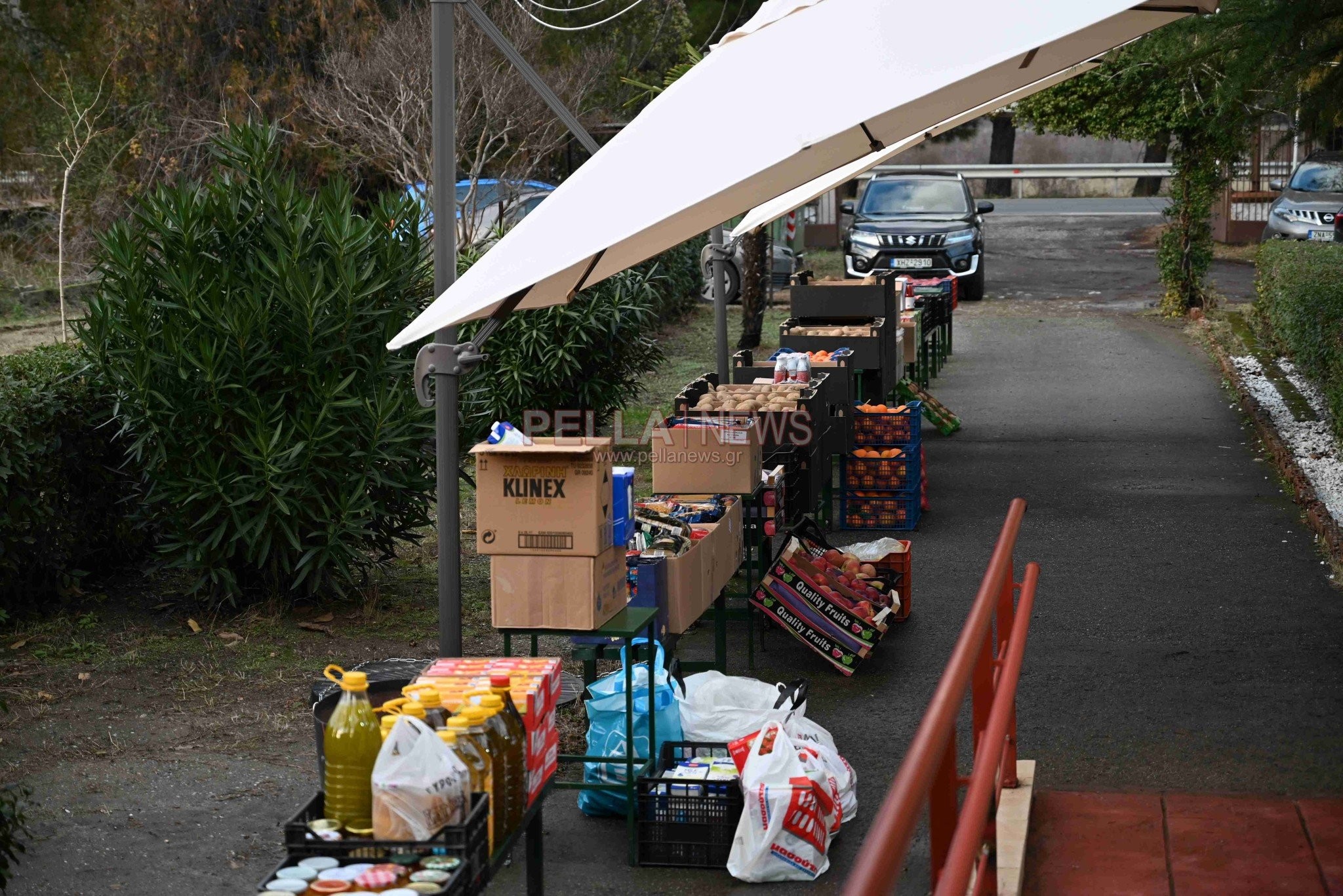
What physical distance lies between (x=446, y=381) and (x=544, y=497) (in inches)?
24.3

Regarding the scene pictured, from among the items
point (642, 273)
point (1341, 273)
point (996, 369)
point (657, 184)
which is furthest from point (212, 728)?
point (996, 369)

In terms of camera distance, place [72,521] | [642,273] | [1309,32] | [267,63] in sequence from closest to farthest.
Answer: [1309,32] < [72,521] < [642,273] < [267,63]

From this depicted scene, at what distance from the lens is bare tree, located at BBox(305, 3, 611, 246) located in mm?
18422

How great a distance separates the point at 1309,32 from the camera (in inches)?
292

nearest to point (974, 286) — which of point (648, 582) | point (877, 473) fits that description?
point (877, 473)

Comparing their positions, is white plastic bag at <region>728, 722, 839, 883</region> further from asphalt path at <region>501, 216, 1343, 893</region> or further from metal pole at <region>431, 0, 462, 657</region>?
metal pole at <region>431, 0, 462, 657</region>

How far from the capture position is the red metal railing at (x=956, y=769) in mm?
1879

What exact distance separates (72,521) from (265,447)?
1319 mm

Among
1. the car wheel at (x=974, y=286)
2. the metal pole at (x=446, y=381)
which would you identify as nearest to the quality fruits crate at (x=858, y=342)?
the metal pole at (x=446, y=381)

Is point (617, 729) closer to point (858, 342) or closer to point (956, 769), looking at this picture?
point (956, 769)

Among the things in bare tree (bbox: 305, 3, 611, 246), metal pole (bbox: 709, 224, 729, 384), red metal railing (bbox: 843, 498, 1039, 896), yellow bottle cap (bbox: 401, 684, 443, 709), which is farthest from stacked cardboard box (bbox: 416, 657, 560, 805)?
bare tree (bbox: 305, 3, 611, 246)

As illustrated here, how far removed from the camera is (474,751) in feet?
10.4

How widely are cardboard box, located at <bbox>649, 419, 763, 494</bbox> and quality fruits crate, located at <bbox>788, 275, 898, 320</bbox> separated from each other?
5233 mm

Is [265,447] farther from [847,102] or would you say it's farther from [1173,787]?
A: [1173,787]
